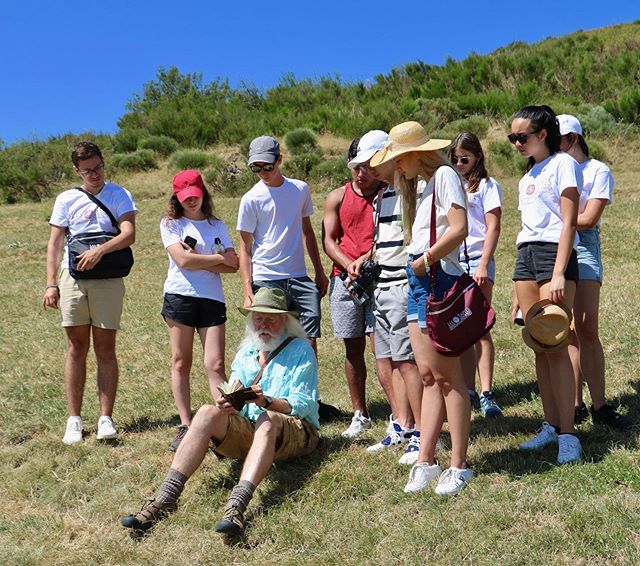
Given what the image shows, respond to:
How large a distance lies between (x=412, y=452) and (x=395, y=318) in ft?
2.57

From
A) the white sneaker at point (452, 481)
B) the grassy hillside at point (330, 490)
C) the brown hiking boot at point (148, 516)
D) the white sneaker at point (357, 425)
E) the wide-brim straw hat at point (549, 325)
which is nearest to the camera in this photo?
the grassy hillside at point (330, 490)

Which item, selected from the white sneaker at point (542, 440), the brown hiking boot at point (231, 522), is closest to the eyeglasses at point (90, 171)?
the brown hiking boot at point (231, 522)

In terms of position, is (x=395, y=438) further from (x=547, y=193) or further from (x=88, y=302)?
(x=88, y=302)

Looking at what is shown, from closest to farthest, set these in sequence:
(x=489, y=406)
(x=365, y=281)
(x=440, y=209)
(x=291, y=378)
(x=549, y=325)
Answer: (x=440, y=209)
(x=549, y=325)
(x=291, y=378)
(x=365, y=281)
(x=489, y=406)

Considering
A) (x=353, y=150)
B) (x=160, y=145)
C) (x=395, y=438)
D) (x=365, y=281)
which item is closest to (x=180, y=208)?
(x=353, y=150)

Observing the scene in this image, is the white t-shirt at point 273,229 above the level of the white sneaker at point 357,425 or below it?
above

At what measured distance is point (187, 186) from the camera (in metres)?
5.72

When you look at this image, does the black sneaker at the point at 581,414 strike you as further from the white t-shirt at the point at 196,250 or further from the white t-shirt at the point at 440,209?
the white t-shirt at the point at 196,250

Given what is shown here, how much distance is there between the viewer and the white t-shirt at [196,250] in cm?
571

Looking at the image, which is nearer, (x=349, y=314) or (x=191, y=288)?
(x=349, y=314)

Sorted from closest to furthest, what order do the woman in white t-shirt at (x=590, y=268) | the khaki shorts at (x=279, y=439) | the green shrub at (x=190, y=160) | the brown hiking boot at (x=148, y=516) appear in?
1. the brown hiking boot at (x=148, y=516)
2. the khaki shorts at (x=279, y=439)
3. the woman in white t-shirt at (x=590, y=268)
4. the green shrub at (x=190, y=160)

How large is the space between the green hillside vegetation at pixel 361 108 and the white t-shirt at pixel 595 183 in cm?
1491

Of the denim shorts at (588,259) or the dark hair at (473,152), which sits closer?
the denim shorts at (588,259)

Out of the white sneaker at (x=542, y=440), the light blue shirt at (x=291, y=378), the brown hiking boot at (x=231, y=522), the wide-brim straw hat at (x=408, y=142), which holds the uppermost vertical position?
the wide-brim straw hat at (x=408, y=142)
